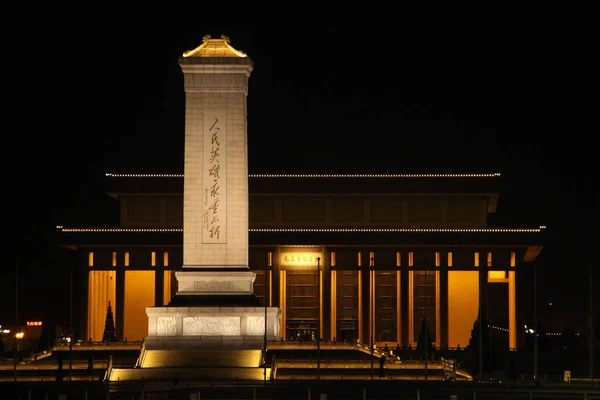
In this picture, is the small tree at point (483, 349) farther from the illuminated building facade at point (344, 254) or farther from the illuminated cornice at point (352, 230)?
the illuminated cornice at point (352, 230)

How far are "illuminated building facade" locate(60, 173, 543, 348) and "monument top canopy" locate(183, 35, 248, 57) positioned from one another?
898 inches

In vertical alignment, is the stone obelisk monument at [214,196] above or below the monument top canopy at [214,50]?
below

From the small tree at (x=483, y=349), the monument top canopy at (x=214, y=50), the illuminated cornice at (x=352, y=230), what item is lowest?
the small tree at (x=483, y=349)

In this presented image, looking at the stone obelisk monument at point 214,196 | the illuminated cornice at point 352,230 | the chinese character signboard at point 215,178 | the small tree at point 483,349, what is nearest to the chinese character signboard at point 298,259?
the illuminated cornice at point 352,230

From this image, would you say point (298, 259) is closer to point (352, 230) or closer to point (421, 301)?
point (352, 230)

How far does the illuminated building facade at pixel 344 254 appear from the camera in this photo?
89062mm

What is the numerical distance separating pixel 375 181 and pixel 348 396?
4385 centimetres

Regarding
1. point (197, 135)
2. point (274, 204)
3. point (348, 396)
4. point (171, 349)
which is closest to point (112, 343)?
point (171, 349)

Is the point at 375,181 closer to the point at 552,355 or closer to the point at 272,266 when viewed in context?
the point at 272,266

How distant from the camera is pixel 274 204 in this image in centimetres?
9450

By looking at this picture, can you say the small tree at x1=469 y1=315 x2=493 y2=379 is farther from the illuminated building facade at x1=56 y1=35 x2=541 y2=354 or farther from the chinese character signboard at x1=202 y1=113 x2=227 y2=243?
the chinese character signboard at x1=202 y1=113 x2=227 y2=243

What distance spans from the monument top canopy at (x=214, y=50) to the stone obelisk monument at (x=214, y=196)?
48mm

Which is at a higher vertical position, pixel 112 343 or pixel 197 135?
pixel 197 135

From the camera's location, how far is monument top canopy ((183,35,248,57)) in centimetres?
6712
